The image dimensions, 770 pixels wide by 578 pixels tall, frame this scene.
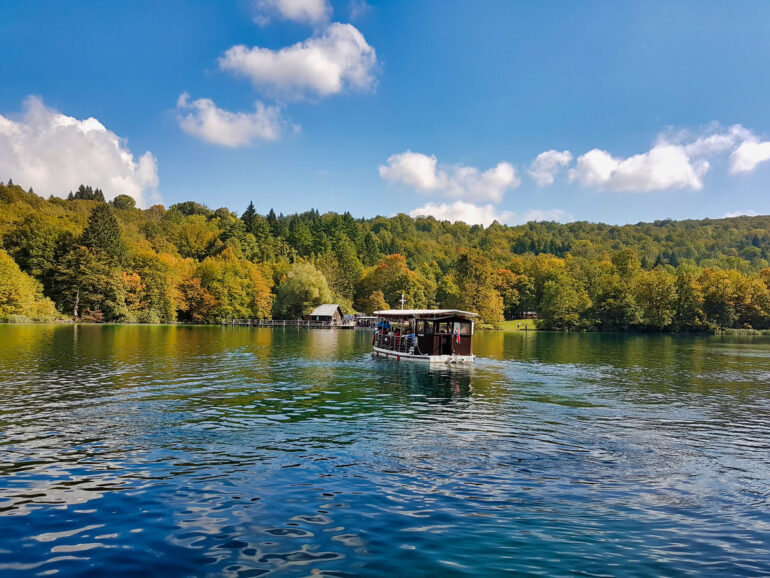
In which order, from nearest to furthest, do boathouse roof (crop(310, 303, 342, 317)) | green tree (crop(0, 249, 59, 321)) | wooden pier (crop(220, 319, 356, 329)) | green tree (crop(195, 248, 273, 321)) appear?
1. green tree (crop(0, 249, 59, 321))
2. wooden pier (crop(220, 319, 356, 329))
3. boathouse roof (crop(310, 303, 342, 317))
4. green tree (crop(195, 248, 273, 321))

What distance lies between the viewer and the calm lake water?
29.1 feet

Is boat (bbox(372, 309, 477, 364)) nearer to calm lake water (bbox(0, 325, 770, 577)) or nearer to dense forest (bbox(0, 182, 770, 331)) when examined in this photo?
calm lake water (bbox(0, 325, 770, 577))

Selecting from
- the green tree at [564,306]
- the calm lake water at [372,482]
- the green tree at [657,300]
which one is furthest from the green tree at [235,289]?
the calm lake water at [372,482]

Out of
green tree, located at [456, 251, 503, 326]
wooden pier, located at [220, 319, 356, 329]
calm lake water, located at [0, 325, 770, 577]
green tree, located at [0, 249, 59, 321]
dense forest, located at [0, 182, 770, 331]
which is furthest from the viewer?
green tree, located at [456, 251, 503, 326]

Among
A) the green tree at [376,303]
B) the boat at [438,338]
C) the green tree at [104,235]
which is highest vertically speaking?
the green tree at [104,235]

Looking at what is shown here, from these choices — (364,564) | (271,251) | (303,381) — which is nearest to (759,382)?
(303,381)

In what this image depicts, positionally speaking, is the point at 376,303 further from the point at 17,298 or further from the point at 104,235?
the point at 17,298

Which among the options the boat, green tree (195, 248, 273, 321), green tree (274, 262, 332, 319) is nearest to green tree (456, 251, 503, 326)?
green tree (274, 262, 332, 319)

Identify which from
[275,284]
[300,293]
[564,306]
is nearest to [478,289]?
[564,306]

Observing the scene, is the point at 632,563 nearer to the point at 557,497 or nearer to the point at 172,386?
the point at 557,497

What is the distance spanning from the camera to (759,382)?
35344 millimetres

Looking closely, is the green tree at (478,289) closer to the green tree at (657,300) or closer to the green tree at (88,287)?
the green tree at (657,300)

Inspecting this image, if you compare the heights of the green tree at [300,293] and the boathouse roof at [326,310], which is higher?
the green tree at [300,293]

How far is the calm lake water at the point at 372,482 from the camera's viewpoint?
29.1ft
